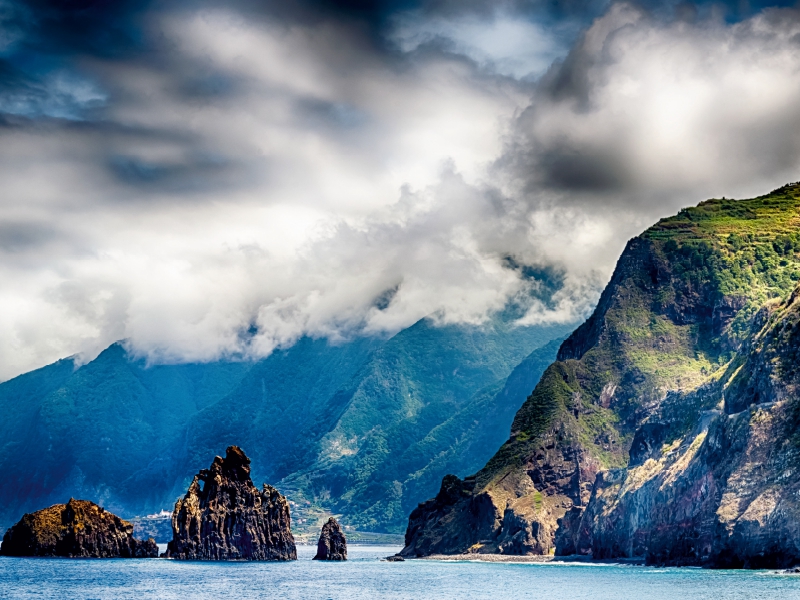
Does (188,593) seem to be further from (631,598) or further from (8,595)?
(631,598)

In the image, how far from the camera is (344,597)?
195 metres

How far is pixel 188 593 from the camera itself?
19412 cm

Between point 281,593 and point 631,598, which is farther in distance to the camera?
point 281,593

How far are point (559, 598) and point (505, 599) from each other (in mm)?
8819

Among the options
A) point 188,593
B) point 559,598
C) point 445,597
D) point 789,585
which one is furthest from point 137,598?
point 789,585

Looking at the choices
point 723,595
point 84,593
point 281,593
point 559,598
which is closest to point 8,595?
point 84,593

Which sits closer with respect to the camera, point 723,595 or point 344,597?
point 723,595

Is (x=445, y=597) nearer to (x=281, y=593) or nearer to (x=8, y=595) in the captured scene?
(x=281, y=593)

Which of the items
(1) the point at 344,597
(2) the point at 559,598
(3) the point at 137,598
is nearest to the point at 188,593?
(3) the point at 137,598

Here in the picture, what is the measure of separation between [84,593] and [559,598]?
244 feet

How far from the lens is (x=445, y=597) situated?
19362 cm

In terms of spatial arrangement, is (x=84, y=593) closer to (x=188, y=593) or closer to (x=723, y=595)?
(x=188, y=593)

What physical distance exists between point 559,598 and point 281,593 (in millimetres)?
44204

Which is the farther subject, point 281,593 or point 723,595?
point 281,593
